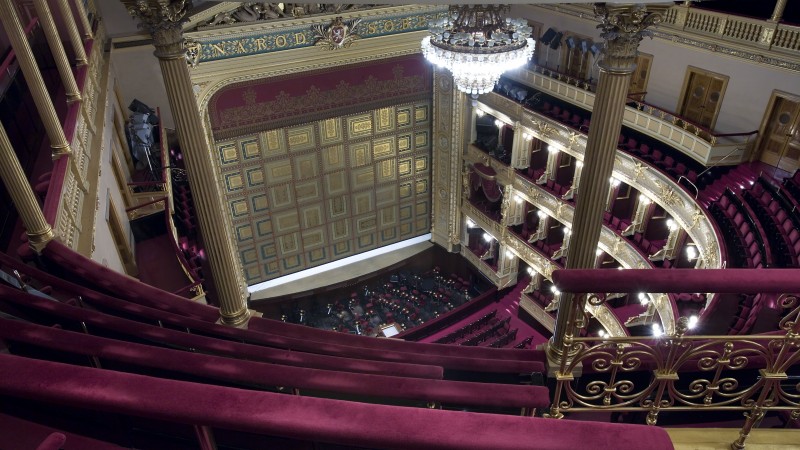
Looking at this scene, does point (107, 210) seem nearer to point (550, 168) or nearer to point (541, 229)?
point (550, 168)

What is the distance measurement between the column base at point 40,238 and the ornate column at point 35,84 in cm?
122

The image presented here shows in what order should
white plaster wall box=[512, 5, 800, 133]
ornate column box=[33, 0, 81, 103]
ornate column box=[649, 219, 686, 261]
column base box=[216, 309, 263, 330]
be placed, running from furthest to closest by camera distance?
ornate column box=[649, 219, 686, 261], white plaster wall box=[512, 5, 800, 133], ornate column box=[33, 0, 81, 103], column base box=[216, 309, 263, 330]

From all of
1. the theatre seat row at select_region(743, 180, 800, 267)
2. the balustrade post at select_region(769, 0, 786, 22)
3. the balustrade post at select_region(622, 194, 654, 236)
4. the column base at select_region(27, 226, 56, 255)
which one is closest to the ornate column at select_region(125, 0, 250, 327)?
the column base at select_region(27, 226, 56, 255)

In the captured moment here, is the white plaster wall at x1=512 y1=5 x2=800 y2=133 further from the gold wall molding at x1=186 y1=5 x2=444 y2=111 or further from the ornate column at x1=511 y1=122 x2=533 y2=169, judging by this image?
the gold wall molding at x1=186 y1=5 x2=444 y2=111

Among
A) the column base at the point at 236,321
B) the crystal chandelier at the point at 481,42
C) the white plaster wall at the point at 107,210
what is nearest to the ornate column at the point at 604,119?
the column base at the point at 236,321

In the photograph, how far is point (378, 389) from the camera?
191cm

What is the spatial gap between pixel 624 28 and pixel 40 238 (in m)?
4.52

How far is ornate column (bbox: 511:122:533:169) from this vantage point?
14.6 metres

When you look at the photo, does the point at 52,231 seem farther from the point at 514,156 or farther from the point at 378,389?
the point at 514,156

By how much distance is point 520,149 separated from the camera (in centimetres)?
1484

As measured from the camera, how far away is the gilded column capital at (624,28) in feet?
10.4

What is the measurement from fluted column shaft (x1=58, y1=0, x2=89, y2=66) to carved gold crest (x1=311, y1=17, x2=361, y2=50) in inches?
223

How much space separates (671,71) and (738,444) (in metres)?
11.0

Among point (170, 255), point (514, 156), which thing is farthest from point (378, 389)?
point (514, 156)
